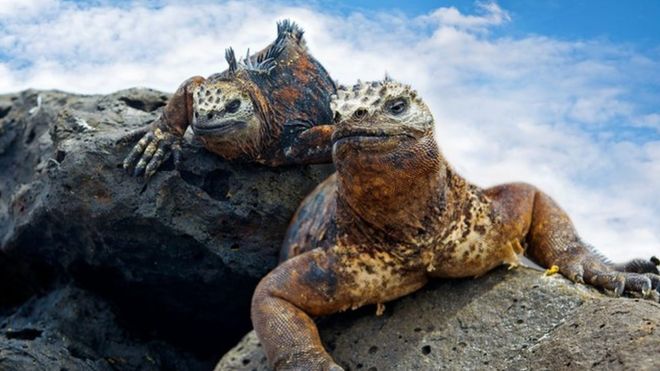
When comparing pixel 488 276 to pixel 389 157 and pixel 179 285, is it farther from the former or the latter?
pixel 179 285

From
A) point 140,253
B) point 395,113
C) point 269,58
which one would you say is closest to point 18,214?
point 140,253

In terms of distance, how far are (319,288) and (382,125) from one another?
107cm

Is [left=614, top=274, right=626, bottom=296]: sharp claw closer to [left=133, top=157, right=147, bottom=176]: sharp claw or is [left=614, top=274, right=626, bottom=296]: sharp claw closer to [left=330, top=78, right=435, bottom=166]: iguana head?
[left=330, top=78, right=435, bottom=166]: iguana head

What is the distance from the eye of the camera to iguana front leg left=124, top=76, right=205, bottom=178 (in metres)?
6.07

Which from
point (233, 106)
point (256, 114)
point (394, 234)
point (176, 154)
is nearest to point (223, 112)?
point (233, 106)

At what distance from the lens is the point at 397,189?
4527mm

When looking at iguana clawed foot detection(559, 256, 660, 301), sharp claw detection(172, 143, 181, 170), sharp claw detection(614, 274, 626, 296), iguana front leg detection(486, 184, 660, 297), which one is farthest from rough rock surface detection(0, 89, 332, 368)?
sharp claw detection(614, 274, 626, 296)

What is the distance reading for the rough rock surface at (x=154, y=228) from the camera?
6023 millimetres

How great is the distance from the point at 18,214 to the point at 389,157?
3689mm

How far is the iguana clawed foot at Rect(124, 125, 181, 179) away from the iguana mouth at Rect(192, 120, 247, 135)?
0.28 m

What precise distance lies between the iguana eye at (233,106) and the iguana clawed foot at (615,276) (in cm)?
237

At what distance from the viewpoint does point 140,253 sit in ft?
20.5

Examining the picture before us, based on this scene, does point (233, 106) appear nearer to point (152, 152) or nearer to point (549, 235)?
point (152, 152)

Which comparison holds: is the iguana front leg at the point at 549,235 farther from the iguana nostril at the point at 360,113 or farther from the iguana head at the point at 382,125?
the iguana nostril at the point at 360,113
